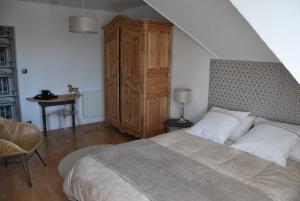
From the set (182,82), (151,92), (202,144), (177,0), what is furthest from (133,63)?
(202,144)

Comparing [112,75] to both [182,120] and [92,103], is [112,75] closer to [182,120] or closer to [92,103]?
[92,103]

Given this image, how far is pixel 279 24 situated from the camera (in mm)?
1677

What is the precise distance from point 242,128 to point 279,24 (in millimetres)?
1477

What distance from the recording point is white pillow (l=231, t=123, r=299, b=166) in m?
2.30

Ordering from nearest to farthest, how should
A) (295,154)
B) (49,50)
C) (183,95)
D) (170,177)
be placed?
(170,177) → (295,154) → (183,95) → (49,50)

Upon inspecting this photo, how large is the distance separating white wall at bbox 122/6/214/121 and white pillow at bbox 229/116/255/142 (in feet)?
2.57

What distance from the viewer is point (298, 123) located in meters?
2.62

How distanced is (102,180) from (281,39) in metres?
1.66

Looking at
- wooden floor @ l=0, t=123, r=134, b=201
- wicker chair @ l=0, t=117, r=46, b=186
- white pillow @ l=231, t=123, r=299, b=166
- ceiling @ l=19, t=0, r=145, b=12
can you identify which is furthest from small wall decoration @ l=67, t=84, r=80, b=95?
white pillow @ l=231, t=123, r=299, b=166

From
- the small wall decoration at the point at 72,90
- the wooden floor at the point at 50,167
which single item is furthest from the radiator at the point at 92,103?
the wooden floor at the point at 50,167

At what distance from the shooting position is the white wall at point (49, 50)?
4125 millimetres

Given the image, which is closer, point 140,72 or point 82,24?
point 82,24

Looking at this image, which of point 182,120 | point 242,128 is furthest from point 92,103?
point 242,128

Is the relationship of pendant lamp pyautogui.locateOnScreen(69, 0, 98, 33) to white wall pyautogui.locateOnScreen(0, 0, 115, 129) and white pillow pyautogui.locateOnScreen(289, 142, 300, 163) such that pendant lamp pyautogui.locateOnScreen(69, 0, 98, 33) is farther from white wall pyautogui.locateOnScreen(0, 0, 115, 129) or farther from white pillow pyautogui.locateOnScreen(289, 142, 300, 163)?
white pillow pyautogui.locateOnScreen(289, 142, 300, 163)
